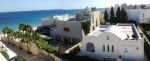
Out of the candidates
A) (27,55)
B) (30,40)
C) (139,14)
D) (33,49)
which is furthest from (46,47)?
(139,14)

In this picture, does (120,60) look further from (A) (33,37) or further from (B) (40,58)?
(A) (33,37)

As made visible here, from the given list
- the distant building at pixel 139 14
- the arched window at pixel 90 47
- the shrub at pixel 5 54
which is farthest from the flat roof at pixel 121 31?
the distant building at pixel 139 14

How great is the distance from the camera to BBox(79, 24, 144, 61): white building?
1324 inches

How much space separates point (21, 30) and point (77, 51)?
14929 millimetres

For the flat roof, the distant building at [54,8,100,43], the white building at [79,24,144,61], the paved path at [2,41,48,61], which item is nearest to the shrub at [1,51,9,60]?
the paved path at [2,41,48,61]

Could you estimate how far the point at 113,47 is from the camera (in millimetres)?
35688

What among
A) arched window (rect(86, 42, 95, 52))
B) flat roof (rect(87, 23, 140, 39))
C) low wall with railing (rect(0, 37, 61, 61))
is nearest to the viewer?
flat roof (rect(87, 23, 140, 39))

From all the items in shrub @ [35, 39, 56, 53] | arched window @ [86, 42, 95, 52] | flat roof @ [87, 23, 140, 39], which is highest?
flat roof @ [87, 23, 140, 39]

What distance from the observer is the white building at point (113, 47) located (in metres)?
33.6

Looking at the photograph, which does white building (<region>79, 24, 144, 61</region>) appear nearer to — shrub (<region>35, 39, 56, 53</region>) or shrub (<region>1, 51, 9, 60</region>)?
shrub (<region>35, 39, 56, 53</region>)

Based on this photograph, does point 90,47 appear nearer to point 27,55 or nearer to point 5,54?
point 27,55

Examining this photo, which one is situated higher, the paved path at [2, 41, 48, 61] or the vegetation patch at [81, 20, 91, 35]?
the vegetation patch at [81, 20, 91, 35]

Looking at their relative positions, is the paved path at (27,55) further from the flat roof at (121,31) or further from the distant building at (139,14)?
the distant building at (139,14)

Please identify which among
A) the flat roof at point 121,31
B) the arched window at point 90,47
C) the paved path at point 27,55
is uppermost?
the flat roof at point 121,31
